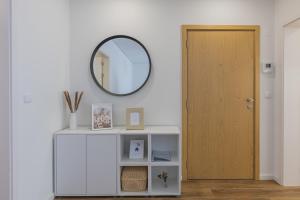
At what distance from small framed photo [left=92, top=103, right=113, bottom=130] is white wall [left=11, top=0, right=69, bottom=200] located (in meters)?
0.40

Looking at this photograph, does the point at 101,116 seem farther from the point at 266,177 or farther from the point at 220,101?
the point at 266,177

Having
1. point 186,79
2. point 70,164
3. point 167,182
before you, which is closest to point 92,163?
point 70,164

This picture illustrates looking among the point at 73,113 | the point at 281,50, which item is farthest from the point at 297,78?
the point at 73,113

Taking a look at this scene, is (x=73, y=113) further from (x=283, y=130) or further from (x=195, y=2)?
(x=283, y=130)

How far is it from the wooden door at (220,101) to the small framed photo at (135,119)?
2.12 feet

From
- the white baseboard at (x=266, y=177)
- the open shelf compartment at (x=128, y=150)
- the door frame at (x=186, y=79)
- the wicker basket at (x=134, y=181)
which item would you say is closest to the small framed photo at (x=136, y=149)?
the open shelf compartment at (x=128, y=150)

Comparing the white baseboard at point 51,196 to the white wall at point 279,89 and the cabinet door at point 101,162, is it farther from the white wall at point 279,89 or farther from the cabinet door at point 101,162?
the white wall at point 279,89

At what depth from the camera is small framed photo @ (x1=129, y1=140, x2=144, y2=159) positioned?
284 cm

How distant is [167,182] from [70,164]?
1.14 meters

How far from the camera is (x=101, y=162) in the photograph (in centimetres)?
266

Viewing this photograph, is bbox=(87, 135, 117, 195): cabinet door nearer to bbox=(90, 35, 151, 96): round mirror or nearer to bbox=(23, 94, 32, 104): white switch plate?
bbox=(90, 35, 151, 96): round mirror

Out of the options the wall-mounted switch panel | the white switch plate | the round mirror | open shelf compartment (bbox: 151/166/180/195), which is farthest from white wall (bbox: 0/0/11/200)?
the wall-mounted switch panel

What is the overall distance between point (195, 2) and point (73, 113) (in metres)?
2.03

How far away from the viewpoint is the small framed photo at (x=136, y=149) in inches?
112
